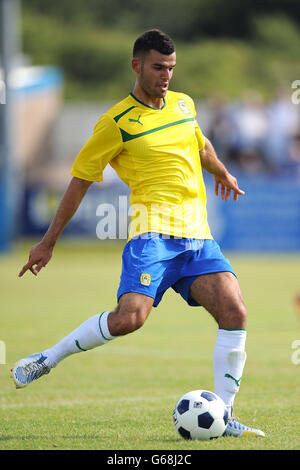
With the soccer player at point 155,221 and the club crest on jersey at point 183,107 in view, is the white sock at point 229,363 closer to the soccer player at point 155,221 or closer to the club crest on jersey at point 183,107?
the soccer player at point 155,221

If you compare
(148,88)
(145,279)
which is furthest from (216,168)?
(145,279)

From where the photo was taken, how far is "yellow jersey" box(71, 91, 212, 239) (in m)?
5.76

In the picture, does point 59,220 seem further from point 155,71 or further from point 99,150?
point 155,71

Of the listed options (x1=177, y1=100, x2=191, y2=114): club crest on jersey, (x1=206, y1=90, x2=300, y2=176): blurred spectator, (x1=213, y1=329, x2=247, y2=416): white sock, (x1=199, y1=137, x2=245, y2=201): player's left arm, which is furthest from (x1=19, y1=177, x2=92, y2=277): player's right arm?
(x1=206, y1=90, x2=300, y2=176): blurred spectator

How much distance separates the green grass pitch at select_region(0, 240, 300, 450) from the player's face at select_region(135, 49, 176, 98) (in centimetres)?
216

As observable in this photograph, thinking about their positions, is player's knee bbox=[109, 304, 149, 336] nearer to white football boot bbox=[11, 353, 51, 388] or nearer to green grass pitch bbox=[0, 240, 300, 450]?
white football boot bbox=[11, 353, 51, 388]

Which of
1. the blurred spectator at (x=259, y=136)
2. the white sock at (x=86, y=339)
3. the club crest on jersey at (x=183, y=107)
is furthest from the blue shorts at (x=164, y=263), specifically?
the blurred spectator at (x=259, y=136)

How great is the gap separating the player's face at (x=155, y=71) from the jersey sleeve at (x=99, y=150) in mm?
335

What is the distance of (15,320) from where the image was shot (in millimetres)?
11562

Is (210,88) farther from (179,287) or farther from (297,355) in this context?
(179,287)

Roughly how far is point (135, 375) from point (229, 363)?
2.40m

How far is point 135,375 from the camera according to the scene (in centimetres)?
800

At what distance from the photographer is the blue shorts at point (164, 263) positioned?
5.61 m
